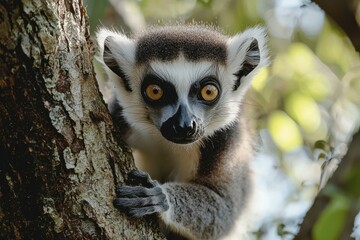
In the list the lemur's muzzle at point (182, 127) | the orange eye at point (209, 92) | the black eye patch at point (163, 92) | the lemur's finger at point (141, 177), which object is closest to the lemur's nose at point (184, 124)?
the lemur's muzzle at point (182, 127)

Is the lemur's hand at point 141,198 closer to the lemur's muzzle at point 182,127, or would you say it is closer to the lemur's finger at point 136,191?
the lemur's finger at point 136,191

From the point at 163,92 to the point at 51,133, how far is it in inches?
52.1

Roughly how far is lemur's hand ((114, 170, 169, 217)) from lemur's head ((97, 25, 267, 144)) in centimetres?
46

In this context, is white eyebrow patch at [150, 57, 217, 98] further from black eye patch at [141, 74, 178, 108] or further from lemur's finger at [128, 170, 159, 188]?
lemur's finger at [128, 170, 159, 188]

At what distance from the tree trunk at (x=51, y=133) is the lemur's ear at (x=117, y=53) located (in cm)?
119

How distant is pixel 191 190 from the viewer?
3713 millimetres

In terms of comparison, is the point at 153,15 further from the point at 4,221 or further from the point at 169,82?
the point at 4,221

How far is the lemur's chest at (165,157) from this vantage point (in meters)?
3.96

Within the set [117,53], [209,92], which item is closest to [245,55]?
[209,92]

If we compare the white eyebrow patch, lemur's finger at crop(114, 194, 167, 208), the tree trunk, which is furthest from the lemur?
the tree trunk

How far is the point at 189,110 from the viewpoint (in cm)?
354

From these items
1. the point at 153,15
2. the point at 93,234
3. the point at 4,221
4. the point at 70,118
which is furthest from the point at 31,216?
the point at 153,15

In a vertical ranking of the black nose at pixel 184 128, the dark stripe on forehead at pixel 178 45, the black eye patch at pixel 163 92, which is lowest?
the black nose at pixel 184 128

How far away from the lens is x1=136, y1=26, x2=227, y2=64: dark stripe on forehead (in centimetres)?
385
